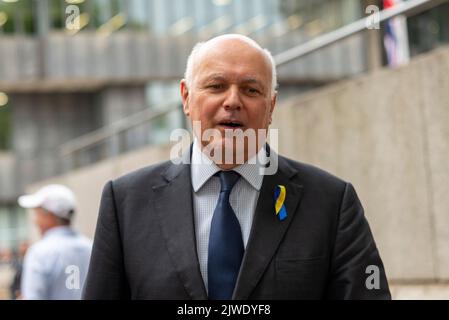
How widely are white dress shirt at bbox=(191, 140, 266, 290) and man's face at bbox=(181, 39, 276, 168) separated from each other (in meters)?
0.12

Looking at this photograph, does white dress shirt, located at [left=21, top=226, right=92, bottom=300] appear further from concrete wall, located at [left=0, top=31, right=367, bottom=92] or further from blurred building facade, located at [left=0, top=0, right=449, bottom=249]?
concrete wall, located at [left=0, top=31, right=367, bottom=92]

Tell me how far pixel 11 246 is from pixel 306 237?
129 feet

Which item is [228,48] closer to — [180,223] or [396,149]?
[180,223]

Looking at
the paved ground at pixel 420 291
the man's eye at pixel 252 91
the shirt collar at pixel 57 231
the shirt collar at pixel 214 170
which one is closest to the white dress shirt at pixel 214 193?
the shirt collar at pixel 214 170

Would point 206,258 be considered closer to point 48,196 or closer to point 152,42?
point 48,196

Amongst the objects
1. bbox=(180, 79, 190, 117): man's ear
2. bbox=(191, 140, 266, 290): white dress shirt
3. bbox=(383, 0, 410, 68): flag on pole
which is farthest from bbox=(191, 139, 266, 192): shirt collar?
bbox=(383, 0, 410, 68): flag on pole

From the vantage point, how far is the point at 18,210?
139 ft

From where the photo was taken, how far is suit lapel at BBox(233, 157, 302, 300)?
300 centimetres

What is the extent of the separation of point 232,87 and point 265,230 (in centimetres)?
47

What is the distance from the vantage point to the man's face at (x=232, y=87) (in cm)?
312

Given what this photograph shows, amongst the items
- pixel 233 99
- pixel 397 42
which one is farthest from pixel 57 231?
pixel 233 99

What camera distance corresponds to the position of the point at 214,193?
3.27m
